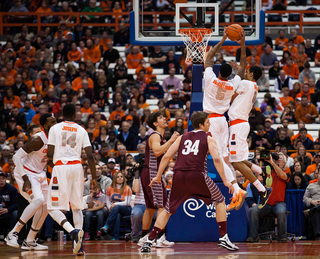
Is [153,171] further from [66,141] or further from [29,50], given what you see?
[29,50]

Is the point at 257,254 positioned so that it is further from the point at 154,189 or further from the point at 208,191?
the point at 154,189

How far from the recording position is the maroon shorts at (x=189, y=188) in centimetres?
796

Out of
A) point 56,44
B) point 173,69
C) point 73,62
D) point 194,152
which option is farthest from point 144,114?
point 194,152

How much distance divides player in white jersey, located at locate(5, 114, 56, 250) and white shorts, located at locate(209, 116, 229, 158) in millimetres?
2732

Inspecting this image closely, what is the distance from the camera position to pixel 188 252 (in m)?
8.36

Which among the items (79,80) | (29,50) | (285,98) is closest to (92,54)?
(79,80)

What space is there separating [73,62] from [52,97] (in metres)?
2.90

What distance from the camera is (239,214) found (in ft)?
33.2

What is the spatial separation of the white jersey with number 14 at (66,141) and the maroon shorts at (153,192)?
1.39 m

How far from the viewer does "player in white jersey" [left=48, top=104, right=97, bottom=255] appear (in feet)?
26.9

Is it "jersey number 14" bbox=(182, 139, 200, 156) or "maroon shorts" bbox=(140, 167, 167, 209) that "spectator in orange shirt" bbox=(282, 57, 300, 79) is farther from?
"jersey number 14" bbox=(182, 139, 200, 156)

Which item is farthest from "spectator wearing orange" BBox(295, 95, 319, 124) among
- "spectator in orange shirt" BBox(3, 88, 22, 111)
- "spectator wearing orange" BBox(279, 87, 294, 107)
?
"spectator in orange shirt" BBox(3, 88, 22, 111)

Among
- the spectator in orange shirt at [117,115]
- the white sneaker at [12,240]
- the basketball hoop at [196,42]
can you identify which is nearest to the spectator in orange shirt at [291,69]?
the spectator in orange shirt at [117,115]

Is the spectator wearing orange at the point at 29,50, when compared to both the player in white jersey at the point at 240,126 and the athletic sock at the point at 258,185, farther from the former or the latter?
the athletic sock at the point at 258,185
